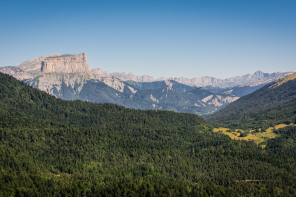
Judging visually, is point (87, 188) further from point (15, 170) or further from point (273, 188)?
point (273, 188)

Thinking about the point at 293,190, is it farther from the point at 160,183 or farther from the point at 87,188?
the point at 87,188

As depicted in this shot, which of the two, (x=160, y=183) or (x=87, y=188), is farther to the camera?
(x=160, y=183)

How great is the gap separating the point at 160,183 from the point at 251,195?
182ft

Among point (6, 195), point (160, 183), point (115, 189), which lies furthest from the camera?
point (160, 183)

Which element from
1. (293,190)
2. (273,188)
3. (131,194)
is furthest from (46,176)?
(293,190)

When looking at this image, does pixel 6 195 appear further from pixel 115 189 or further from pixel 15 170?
pixel 115 189

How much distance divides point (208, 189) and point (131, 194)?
49199 mm

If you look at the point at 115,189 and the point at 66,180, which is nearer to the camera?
the point at 115,189

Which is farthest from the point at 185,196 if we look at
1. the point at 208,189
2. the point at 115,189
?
the point at 115,189

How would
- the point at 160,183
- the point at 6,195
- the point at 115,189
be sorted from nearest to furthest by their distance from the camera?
the point at 6,195, the point at 115,189, the point at 160,183

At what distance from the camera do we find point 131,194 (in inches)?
6590

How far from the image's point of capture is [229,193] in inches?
7092

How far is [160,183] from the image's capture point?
190 m

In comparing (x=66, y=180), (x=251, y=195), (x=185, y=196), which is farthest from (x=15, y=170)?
(x=251, y=195)
